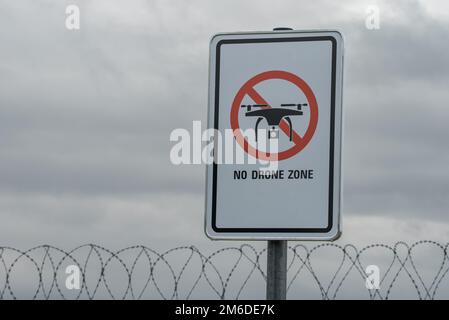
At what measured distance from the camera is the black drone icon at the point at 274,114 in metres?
5.12

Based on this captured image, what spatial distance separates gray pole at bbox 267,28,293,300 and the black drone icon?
67 cm

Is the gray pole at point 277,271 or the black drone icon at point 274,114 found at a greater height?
the black drone icon at point 274,114

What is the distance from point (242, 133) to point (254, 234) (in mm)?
618

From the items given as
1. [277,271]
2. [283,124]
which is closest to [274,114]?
[283,124]

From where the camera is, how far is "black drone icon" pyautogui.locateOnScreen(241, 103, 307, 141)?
16.8 feet

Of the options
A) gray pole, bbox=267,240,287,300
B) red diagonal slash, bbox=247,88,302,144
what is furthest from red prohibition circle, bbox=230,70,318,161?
A: gray pole, bbox=267,240,287,300

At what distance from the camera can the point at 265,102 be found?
5.23 metres

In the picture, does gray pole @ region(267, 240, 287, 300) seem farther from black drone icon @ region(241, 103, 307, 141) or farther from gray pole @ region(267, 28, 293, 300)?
black drone icon @ region(241, 103, 307, 141)

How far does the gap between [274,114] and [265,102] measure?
12 cm

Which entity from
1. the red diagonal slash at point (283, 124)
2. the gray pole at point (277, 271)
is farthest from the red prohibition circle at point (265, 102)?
the gray pole at point (277, 271)

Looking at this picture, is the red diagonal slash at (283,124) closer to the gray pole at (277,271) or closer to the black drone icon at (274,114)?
the black drone icon at (274,114)

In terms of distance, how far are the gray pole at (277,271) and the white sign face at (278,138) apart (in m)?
0.09
